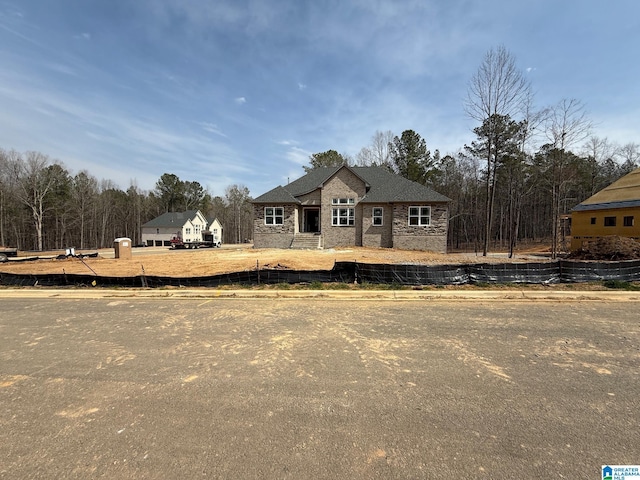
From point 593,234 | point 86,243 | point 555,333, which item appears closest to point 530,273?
point 555,333

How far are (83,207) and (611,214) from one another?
2690 inches

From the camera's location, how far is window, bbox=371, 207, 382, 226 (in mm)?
23641

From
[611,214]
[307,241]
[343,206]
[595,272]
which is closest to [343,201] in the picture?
[343,206]

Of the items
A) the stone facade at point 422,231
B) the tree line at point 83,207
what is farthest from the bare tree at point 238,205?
the stone facade at point 422,231

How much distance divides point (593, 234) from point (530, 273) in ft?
65.4

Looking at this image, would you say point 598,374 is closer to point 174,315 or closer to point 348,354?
point 348,354

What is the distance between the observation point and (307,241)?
2405 cm

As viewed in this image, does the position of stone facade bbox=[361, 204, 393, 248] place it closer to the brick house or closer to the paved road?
the brick house

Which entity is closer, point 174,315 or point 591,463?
point 591,463

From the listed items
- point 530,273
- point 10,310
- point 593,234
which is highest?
point 593,234

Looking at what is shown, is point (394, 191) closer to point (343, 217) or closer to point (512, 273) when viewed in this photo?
point (343, 217)

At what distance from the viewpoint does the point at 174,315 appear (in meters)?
6.71

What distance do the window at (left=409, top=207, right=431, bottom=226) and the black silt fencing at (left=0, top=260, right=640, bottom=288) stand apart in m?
12.8

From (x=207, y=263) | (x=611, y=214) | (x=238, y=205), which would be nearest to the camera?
(x=207, y=263)
